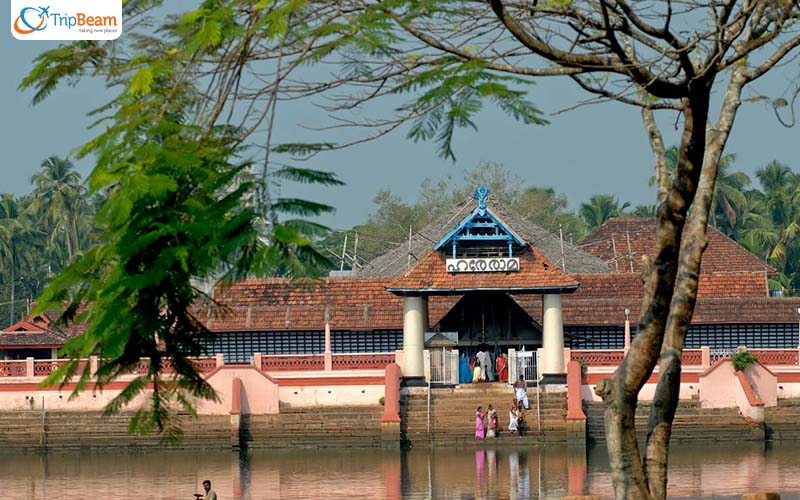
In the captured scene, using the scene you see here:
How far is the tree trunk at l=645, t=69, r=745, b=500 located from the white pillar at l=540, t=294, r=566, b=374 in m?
24.6

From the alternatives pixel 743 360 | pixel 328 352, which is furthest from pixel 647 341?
pixel 328 352

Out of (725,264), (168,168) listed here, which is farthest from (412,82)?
(725,264)

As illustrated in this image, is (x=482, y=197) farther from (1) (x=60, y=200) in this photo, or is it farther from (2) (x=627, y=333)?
(1) (x=60, y=200)

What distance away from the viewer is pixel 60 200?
68.2 metres

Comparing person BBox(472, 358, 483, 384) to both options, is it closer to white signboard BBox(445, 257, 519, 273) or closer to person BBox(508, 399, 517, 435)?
person BBox(508, 399, 517, 435)

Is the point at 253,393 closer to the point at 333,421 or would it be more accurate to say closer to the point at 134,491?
the point at 333,421

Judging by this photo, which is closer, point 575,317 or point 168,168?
A: point 168,168

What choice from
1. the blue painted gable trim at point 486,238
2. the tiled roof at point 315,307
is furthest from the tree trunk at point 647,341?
the tiled roof at point 315,307

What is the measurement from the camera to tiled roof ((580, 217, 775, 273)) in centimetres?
5044

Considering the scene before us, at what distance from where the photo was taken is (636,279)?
40.7 metres

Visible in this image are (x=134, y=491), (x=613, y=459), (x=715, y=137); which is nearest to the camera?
(x=613, y=459)

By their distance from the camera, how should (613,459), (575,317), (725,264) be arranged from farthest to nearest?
1. (725,264)
2. (575,317)
3. (613,459)

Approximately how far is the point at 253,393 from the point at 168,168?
27169 millimetres

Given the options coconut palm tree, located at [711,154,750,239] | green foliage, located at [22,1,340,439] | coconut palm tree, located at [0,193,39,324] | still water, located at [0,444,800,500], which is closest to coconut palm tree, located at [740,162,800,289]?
coconut palm tree, located at [711,154,750,239]
